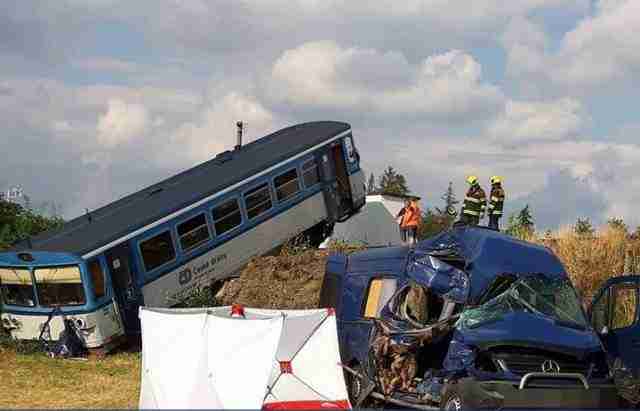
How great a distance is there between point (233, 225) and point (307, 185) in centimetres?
268

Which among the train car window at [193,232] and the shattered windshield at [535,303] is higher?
the shattered windshield at [535,303]

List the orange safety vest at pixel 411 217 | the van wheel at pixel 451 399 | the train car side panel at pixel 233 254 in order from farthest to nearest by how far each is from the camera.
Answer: the orange safety vest at pixel 411 217 → the train car side panel at pixel 233 254 → the van wheel at pixel 451 399

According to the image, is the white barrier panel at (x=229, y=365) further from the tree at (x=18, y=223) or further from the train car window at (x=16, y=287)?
the tree at (x=18, y=223)

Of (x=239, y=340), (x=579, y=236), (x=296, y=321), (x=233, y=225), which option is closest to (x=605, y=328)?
(x=296, y=321)

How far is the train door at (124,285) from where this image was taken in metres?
19.2

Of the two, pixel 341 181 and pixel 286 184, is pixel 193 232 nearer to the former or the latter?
pixel 286 184

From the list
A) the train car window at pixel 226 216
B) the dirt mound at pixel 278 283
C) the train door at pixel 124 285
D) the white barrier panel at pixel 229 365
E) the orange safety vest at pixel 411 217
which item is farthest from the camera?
the orange safety vest at pixel 411 217

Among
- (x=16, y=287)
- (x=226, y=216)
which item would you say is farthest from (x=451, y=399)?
(x=226, y=216)

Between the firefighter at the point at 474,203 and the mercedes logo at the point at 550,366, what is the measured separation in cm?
1050

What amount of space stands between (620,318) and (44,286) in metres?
11.4

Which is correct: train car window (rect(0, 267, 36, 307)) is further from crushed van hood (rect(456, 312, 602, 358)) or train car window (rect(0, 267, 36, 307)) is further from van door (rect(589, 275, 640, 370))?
van door (rect(589, 275, 640, 370))

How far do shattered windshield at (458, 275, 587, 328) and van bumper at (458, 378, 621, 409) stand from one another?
1082 mm

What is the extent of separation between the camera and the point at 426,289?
39.9ft

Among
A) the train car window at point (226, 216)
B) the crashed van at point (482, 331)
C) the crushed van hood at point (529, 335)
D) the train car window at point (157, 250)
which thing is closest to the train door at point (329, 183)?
the train car window at point (226, 216)
